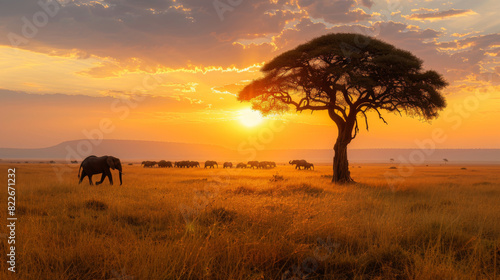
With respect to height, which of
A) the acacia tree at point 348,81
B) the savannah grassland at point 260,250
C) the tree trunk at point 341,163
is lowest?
the savannah grassland at point 260,250

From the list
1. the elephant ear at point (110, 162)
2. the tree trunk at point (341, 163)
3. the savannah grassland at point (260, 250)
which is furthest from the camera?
the tree trunk at point (341, 163)

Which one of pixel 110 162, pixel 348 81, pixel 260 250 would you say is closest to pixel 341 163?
pixel 348 81

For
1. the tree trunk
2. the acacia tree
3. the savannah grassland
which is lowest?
the savannah grassland

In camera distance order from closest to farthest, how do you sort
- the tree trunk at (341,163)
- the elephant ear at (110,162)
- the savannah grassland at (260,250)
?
the savannah grassland at (260,250) → the elephant ear at (110,162) → the tree trunk at (341,163)

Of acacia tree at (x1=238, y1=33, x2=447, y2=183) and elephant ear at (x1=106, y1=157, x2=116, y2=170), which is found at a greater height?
acacia tree at (x1=238, y1=33, x2=447, y2=183)

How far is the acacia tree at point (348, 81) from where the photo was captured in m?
18.5

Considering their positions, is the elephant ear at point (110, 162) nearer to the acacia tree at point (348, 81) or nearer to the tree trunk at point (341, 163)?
the acacia tree at point (348, 81)

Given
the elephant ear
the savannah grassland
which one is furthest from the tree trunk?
the elephant ear

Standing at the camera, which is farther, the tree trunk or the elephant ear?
the tree trunk

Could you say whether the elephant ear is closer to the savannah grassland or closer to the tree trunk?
the savannah grassland

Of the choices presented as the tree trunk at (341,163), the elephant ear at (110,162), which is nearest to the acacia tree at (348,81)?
the tree trunk at (341,163)

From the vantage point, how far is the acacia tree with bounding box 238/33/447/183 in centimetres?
1853

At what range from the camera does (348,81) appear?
18031mm

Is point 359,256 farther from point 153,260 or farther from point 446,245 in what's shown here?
point 153,260
